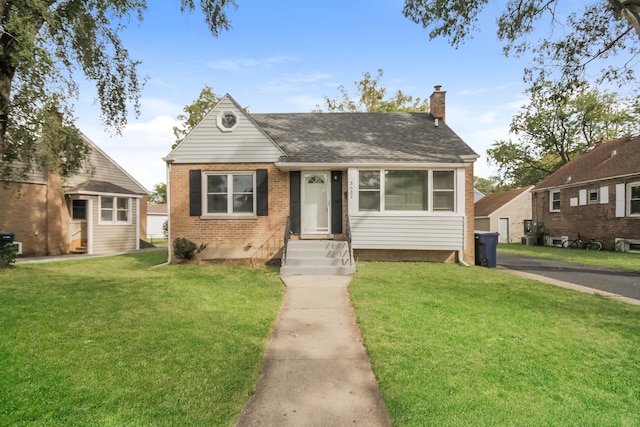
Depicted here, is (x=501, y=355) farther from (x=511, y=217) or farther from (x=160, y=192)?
(x=160, y=192)

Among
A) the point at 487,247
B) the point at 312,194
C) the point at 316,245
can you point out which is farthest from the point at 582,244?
the point at 316,245

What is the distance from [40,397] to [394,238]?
923 cm

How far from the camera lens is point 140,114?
1027 cm

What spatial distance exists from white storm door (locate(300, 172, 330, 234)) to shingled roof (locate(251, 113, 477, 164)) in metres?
0.86

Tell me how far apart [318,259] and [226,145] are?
5011mm

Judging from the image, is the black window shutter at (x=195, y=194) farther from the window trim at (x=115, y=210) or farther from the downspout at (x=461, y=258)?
the window trim at (x=115, y=210)

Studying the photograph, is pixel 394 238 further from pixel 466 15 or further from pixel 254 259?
pixel 466 15

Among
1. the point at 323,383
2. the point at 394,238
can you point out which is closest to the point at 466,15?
the point at 394,238

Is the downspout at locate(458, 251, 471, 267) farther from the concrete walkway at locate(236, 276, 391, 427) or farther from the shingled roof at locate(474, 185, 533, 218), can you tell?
the shingled roof at locate(474, 185, 533, 218)

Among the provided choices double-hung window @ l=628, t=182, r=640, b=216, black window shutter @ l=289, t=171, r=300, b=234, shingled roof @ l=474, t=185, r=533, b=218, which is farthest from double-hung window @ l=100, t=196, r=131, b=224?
shingled roof @ l=474, t=185, r=533, b=218

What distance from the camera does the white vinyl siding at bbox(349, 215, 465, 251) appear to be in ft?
35.2

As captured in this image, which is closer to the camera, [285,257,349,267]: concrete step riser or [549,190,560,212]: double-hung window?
[285,257,349,267]: concrete step riser

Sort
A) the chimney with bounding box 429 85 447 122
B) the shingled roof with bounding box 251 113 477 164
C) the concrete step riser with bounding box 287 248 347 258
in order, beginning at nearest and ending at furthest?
the concrete step riser with bounding box 287 248 347 258, the shingled roof with bounding box 251 113 477 164, the chimney with bounding box 429 85 447 122

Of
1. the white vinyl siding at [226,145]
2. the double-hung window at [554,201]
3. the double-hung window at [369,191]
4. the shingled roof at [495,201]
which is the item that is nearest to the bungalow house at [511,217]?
the shingled roof at [495,201]
